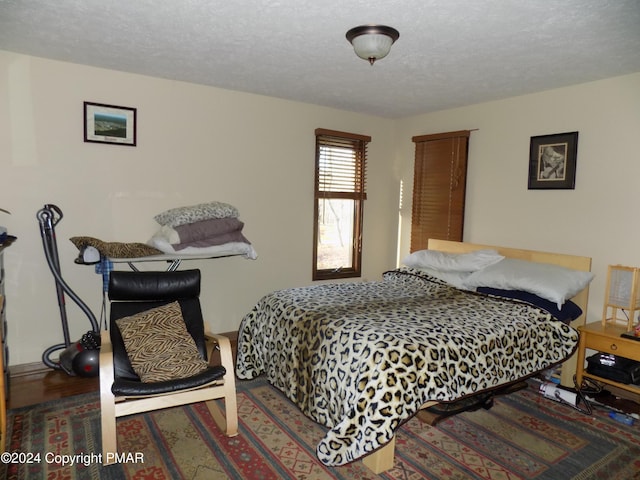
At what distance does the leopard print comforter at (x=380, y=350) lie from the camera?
7.72ft

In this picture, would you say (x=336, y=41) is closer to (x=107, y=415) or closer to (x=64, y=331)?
(x=107, y=415)

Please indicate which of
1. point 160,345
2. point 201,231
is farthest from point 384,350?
point 201,231

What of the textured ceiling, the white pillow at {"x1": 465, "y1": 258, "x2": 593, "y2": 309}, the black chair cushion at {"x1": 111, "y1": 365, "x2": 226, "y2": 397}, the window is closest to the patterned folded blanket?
the black chair cushion at {"x1": 111, "y1": 365, "x2": 226, "y2": 397}

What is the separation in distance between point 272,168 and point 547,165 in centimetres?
265

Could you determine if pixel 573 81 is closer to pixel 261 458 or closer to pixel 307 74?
pixel 307 74

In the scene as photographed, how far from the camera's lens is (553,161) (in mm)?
4043

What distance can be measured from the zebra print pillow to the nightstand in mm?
2755

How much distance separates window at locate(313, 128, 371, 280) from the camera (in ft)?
16.8

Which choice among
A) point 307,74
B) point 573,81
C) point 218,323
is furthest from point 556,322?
point 218,323

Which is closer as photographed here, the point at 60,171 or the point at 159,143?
the point at 60,171

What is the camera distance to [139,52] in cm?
329

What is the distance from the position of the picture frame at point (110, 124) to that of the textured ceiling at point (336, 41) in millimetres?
350

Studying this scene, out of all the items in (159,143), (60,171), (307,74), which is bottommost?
(60,171)

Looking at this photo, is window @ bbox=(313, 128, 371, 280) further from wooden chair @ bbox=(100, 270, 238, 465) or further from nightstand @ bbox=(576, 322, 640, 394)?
nightstand @ bbox=(576, 322, 640, 394)
